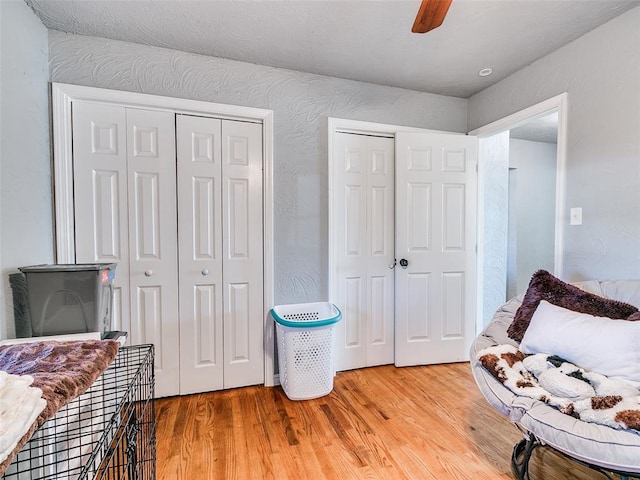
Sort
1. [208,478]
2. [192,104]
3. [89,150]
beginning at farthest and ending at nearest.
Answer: [192,104] < [89,150] < [208,478]

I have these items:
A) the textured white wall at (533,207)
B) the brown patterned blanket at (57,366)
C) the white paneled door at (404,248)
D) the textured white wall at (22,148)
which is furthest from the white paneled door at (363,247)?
the textured white wall at (533,207)

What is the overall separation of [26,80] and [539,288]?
121 inches

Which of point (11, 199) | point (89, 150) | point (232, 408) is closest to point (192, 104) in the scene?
point (89, 150)

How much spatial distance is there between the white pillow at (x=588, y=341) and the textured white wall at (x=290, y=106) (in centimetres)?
140

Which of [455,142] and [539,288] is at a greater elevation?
[455,142]

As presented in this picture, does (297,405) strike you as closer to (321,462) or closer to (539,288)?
(321,462)

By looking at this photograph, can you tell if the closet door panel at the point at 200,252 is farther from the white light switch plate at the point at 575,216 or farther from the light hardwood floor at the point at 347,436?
the white light switch plate at the point at 575,216

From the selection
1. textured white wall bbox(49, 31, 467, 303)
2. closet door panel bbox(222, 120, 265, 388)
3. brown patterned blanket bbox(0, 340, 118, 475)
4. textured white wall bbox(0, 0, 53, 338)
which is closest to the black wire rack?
brown patterned blanket bbox(0, 340, 118, 475)

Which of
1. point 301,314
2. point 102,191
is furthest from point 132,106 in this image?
point 301,314

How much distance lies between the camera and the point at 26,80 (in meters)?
1.62

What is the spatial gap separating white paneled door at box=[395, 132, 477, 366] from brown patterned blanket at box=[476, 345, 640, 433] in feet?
3.68

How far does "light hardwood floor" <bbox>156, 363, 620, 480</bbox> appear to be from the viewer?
1467mm

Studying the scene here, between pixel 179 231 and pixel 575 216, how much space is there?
2.64 m

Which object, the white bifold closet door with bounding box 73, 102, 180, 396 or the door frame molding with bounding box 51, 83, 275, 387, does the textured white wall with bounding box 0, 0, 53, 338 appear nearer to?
the door frame molding with bounding box 51, 83, 275, 387
